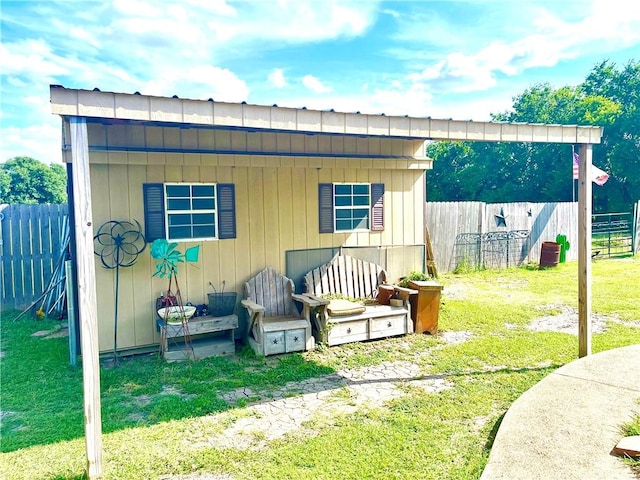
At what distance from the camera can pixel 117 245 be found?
Result: 5.30m

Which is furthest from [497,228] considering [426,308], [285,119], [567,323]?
[285,119]

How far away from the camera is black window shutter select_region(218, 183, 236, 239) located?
19.1 feet

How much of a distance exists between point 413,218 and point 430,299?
1.69 metres

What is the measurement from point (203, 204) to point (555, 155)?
2167 centimetres

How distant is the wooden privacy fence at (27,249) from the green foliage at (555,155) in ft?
69.7

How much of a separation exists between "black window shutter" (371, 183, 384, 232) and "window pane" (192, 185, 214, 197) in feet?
8.07

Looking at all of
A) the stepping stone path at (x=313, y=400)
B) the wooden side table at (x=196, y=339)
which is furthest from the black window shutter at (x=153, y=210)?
the stepping stone path at (x=313, y=400)

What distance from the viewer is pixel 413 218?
7328 millimetres

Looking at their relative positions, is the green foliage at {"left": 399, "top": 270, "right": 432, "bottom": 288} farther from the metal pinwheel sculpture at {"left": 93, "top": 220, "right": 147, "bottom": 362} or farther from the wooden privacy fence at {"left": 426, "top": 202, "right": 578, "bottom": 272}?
the wooden privacy fence at {"left": 426, "top": 202, "right": 578, "bottom": 272}

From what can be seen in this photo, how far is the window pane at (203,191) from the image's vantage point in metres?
5.71

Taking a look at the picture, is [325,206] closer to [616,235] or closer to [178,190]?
[178,190]

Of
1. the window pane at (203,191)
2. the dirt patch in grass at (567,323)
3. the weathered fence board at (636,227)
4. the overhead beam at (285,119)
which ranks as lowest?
the dirt patch in grass at (567,323)

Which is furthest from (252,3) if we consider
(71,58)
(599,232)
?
(599,232)

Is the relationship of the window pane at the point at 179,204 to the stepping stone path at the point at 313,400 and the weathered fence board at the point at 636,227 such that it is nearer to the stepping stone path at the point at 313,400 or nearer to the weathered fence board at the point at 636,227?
the stepping stone path at the point at 313,400
